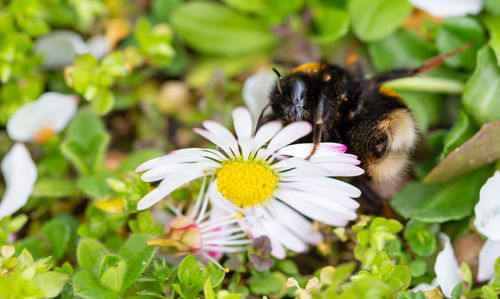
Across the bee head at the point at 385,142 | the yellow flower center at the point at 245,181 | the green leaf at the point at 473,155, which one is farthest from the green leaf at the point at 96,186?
the green leaf at the point at 473,155

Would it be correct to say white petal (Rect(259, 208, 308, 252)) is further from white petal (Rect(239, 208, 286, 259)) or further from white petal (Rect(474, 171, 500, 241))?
white petal (Rect(474, 171, 500, 241))

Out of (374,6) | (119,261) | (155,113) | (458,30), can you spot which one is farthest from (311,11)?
(119,261)

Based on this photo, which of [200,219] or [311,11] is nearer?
[200,219]

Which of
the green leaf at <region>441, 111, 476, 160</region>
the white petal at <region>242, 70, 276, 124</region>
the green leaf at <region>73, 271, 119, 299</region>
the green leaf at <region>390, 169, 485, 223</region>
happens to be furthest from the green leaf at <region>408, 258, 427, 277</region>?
the green leaf at <region>73, 271, 119, 299</region>

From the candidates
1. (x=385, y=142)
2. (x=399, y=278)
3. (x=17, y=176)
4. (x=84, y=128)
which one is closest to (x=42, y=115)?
(x=84, y=128)

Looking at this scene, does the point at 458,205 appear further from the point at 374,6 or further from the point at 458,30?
the point at 374,6

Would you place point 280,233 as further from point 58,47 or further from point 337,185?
point 58,47

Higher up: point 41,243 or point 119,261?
point 119,261
